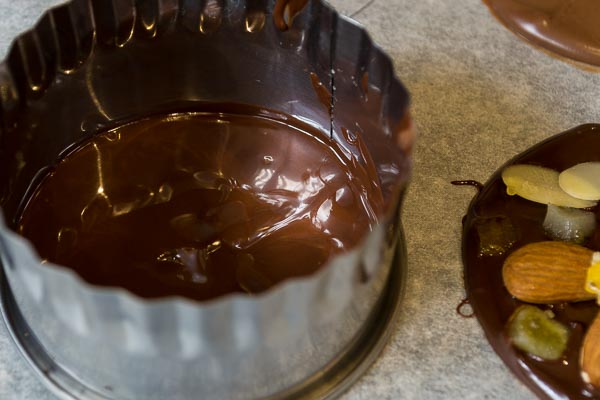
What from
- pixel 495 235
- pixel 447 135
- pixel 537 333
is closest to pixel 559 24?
pixel 447 135

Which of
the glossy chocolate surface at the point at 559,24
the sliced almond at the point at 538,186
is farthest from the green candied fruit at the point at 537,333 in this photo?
the glossy chocolate surface at the point at 559,24

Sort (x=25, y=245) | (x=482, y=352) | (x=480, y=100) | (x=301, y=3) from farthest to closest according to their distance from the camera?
(x=480, y=100), (x=301, y=3), (x=482, y=352), (x=25, y=245)

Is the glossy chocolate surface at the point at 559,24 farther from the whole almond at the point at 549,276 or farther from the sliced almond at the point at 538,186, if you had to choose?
the whole almond at the point at 549,276

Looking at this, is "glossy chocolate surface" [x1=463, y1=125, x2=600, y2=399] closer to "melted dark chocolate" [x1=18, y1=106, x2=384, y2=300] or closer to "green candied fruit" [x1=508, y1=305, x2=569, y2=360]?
"green candied fruit" [x1=508, y1=305, x2=569, y2=360]

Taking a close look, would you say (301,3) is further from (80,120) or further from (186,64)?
(80,120)

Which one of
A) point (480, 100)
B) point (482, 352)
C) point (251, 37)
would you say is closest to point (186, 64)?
point (251, 37)

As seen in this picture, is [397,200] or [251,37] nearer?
[397,200]

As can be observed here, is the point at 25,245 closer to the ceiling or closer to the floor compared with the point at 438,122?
closer to the ceiling
